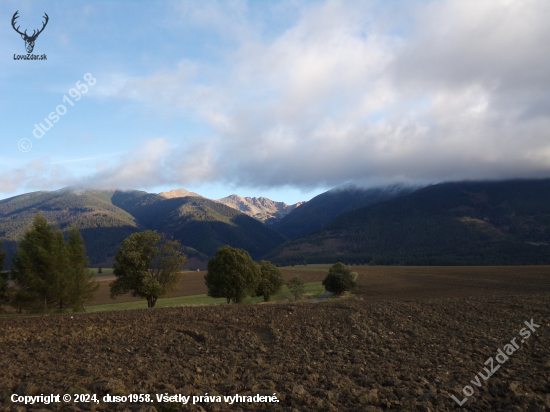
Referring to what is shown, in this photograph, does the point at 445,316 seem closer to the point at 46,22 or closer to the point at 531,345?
the point at 531,345

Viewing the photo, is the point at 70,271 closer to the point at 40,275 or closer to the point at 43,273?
the point at 43,273

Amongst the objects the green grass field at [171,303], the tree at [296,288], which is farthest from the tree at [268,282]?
the green grass field at [171,303]

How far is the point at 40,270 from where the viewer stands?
109 ft

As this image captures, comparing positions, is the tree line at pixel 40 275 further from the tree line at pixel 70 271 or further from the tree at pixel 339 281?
the tree at pixel 339 281

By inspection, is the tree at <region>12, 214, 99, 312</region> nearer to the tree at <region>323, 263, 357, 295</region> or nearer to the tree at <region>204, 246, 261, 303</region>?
the tree at <region>204, 246, 261, 303</region>

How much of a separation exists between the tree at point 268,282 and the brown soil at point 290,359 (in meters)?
28.0

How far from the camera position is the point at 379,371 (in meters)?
11.6

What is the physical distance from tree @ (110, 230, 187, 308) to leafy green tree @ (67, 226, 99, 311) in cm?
393

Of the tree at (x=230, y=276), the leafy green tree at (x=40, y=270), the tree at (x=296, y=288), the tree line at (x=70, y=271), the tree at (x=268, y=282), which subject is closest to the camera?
the leafy green tree at (x=40, y=270)

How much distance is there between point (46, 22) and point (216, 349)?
27.7m

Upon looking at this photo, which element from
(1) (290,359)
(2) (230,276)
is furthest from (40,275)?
(1) (290,359)

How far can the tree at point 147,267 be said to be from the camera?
3397 cm

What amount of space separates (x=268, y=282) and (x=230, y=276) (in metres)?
12.7

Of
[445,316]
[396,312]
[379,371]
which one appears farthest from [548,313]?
[379,371]
